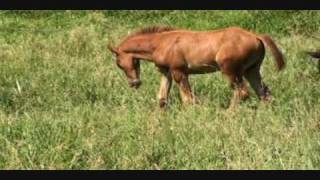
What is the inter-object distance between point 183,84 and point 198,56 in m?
0.46

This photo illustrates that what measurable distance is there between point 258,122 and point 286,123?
366 millimetres

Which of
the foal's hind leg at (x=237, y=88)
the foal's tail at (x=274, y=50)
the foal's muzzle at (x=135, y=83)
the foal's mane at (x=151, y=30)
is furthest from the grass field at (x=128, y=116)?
the foal's mane at (x=151, y=30)

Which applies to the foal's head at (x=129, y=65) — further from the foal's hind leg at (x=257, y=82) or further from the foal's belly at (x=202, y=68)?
the foal's hind leg at (x=257, y=82)

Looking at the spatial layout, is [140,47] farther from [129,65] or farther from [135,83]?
[135,83]

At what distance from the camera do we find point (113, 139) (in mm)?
7520

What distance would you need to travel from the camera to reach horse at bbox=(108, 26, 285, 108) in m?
10.1

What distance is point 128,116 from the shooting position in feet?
27.1

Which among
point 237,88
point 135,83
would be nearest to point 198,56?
point 237,88

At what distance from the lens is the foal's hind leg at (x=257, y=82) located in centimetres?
1034

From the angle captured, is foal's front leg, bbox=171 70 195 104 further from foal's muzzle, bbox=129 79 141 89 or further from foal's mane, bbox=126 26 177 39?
foal's mane, bbox=126 26 177 39

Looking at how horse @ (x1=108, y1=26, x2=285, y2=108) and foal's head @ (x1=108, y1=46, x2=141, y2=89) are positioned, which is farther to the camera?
foal's head @ (x1=108, y1=46, x2=141, y2=89)

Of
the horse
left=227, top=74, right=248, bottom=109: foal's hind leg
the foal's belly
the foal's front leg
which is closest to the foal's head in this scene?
the horse

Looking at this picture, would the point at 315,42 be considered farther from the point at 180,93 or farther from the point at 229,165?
the point at 229,165

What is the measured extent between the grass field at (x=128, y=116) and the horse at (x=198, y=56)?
Answer: 0.22 m
